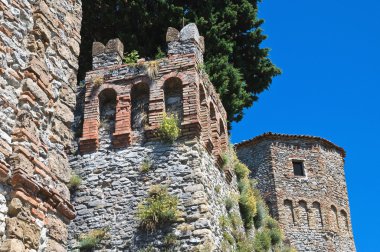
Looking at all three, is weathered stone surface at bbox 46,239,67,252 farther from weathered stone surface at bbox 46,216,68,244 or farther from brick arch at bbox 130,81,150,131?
brick arch at bbox 130,81,150,131

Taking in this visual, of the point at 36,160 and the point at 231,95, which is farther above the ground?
the point at 231,95

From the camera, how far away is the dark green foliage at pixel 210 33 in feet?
59.2

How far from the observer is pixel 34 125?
681 cm

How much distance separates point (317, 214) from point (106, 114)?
17.4 m

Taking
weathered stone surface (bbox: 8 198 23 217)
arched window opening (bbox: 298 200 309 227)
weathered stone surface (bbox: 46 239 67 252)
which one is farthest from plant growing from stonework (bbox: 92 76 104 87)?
arched window opening (bbox: 298 200 309 227)

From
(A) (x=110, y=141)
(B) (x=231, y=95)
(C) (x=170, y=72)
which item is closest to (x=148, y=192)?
(A) (x=110, y=141)

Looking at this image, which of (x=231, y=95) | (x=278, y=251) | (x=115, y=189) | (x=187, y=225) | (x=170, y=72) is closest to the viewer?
(x=187, y=225)

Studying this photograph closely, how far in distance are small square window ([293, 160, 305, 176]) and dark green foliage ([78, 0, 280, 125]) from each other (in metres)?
10.3

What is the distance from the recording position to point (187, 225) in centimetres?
1154

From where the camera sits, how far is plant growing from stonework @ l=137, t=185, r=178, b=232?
38.2 ft

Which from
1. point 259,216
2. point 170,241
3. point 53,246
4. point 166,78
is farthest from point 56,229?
point 259,216

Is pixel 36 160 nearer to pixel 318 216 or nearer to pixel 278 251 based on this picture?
pixel 278 251

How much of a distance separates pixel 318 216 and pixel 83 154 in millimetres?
17864

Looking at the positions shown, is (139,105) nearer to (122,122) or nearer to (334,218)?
(122,122)
